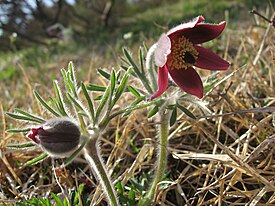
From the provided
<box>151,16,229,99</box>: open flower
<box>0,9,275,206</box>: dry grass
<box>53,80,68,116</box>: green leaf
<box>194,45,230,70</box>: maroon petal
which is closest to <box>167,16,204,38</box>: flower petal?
<box>151,16,229,99</box>: open flower

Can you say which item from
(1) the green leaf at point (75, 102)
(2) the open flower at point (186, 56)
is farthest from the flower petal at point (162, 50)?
(1) the green leaf at point (75, 102)

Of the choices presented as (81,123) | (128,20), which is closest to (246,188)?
(81,123)

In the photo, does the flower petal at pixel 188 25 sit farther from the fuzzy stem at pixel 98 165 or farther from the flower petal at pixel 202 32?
the fuzzy stem at pixel 98 165

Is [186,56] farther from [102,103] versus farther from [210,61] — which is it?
[102,103]

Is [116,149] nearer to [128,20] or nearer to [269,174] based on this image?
[269,174]

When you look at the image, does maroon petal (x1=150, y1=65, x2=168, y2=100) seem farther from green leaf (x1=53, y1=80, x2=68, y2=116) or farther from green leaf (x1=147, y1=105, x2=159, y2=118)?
green leaf (x1=53, y1=80, x2=68, y2=116)
